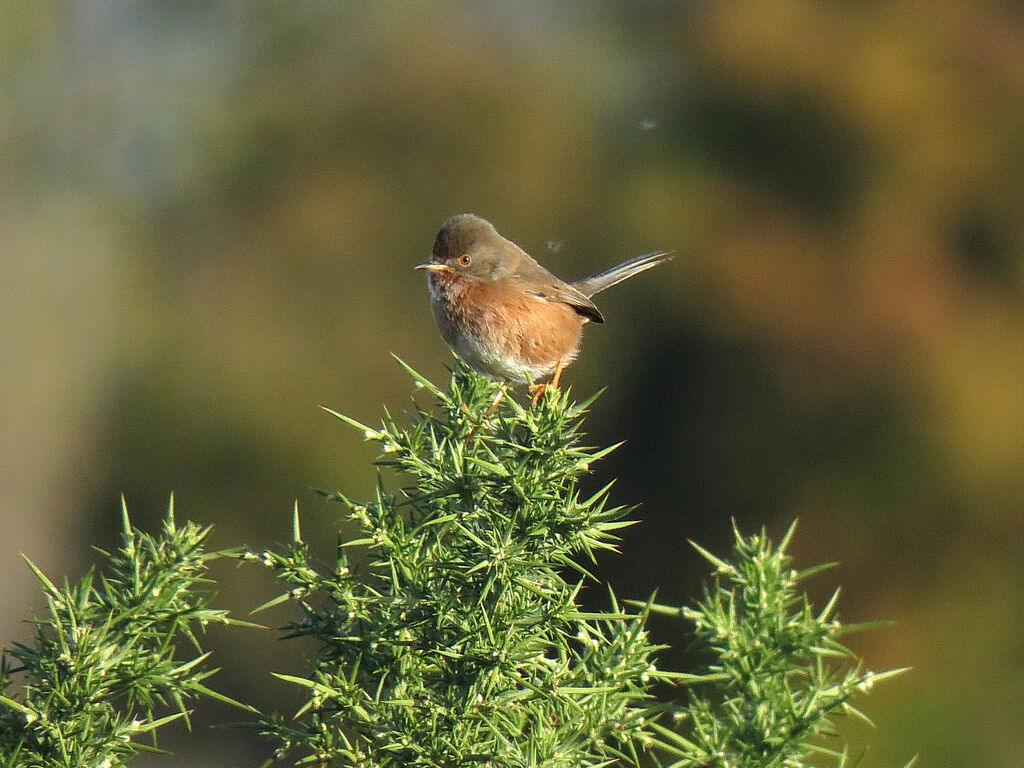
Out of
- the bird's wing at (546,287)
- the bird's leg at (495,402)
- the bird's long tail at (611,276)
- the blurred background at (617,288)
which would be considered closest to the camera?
the bird's leg at (495,402)

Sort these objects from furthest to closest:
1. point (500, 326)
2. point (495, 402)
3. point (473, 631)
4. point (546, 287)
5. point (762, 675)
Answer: point (546, 287) → point (500, 326) → point (495, 402) → point (762, 675) → point (473, 631)

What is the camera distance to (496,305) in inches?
203

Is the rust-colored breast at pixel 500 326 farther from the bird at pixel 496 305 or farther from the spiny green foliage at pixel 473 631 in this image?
the spiny green foliage at pixel 473 631

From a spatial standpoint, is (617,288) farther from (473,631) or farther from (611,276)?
(473,631)

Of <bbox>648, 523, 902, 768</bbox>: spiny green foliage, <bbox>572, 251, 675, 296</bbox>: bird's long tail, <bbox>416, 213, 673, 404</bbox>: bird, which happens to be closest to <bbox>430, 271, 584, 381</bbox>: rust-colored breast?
<bbox>416, 213, 673, 404</bbox>: bird

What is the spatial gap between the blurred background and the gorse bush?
599 cm

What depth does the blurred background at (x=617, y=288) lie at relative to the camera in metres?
8.50

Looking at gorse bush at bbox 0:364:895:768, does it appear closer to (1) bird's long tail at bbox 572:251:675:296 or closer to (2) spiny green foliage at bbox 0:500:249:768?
Result: (2) spiny green foliage at bbox 0:500:249:768

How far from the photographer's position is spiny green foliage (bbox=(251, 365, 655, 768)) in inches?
70.2

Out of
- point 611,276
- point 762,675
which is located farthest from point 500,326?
point 762,675

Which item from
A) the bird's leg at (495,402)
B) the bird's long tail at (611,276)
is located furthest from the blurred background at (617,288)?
the bird's leg at (495,402)

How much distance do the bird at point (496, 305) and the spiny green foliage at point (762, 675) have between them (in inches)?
120

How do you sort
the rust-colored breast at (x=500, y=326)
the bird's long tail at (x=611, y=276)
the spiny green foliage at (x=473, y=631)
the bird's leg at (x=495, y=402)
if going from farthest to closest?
the bird's long tail at (x=611, y=276) → the rust-colored breast at (x=500, y=326) → the bird's leg at (x=495, y=402) → the spiny green foliage at (x=473, y=631)

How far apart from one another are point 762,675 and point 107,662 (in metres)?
1.08
